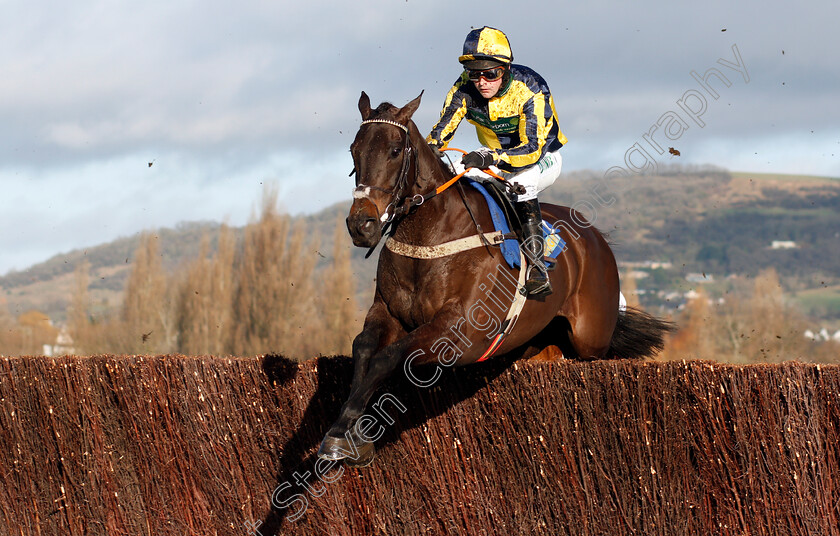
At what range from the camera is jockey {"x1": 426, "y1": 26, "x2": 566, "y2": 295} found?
5184 millimetres

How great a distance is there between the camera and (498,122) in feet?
18.1

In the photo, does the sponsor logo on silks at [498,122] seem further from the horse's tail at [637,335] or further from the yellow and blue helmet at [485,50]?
the horse's tail at [637,335]

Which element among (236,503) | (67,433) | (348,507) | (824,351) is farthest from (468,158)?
(824,351)

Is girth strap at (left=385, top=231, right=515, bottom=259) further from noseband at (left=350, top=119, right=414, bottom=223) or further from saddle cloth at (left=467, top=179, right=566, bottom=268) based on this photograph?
noseband at (left=350, top=119, right=414, bottom=223)

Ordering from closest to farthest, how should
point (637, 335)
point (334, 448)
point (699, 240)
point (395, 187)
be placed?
point (334, 448)
point (395, 187)
point (637, 335)
point (699, 240)

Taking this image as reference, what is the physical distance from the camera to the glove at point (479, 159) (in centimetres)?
510

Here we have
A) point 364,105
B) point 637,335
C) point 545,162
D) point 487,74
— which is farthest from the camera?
point 637,335

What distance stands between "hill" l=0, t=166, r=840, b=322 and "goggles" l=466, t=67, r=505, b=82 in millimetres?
58129

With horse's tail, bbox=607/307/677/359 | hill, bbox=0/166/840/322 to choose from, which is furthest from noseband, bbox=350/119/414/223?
hill, bbox=0/166/840/322

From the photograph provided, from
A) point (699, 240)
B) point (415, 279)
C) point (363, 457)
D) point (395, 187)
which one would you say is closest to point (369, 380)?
point (363, 457)

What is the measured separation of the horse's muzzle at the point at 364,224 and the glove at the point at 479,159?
3.20 ft

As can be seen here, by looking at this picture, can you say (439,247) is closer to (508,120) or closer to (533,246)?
(533,246)

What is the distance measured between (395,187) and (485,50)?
119 centimetres

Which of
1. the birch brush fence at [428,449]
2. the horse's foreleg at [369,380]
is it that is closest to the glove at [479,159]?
the horse's foreleg at [369,380]
